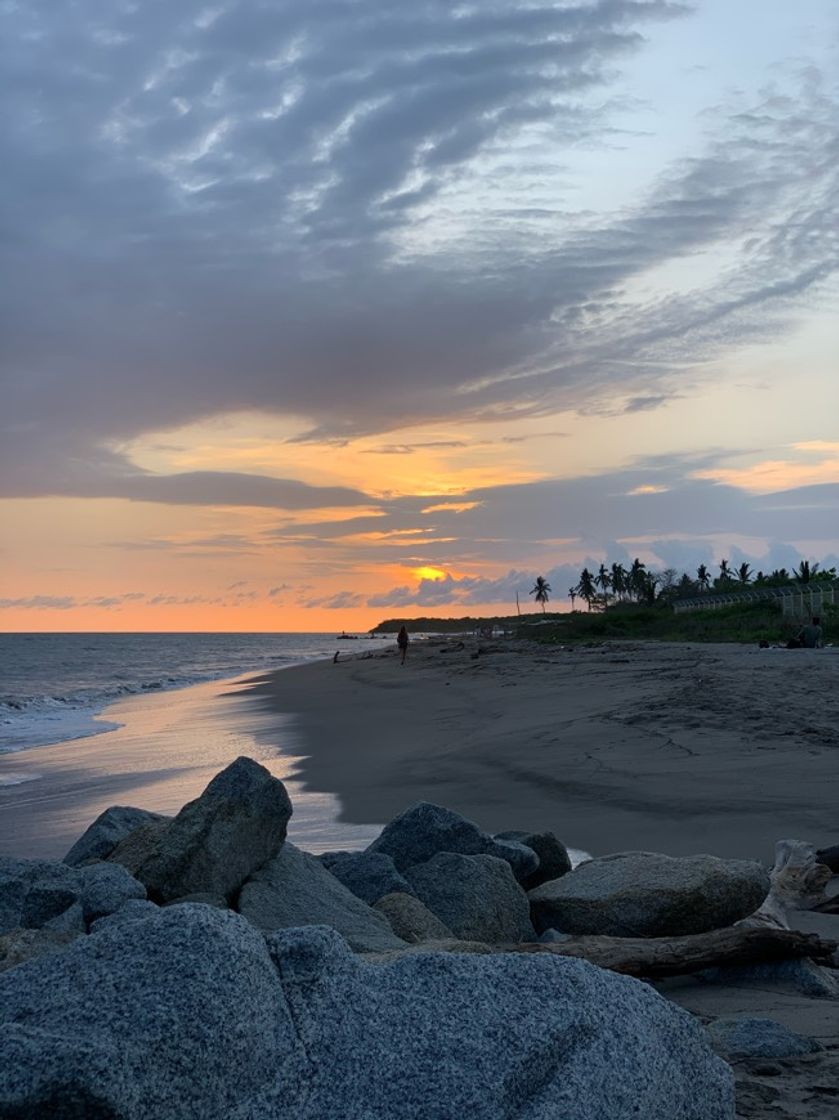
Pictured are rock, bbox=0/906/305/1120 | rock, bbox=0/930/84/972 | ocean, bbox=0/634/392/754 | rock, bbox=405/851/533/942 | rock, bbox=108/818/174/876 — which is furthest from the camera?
ocean, bbox=0/634/392/754

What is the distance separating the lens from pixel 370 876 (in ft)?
21.2

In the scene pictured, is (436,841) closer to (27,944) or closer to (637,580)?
(27,944)

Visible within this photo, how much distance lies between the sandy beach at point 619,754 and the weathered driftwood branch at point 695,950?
109 inches

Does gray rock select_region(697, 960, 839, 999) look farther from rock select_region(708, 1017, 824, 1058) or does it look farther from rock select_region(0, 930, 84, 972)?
rock select_region(0, 930, 84, 972)

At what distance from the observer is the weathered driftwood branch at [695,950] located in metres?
4.92

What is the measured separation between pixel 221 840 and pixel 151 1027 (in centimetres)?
357

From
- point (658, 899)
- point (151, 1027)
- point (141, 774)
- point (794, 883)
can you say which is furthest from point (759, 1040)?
point (141, 774)

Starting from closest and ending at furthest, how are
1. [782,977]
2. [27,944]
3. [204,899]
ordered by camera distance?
[27,944] < [782,977] < [204,899]

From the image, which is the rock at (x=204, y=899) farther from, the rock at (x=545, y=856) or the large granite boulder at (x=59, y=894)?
the rock at (x=545, y=856)

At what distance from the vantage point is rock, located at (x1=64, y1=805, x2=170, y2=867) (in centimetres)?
701

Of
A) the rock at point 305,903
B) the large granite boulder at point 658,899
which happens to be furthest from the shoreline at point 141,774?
the large granite boulder at point 658,899

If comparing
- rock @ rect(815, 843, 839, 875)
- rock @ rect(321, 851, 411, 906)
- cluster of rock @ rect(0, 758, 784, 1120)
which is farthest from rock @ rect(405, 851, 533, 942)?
cluster of rock @ rect(0, 758, 784, 1120)

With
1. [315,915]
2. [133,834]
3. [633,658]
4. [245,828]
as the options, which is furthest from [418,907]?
[633,658]

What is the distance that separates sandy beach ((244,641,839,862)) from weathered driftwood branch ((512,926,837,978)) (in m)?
2.77
